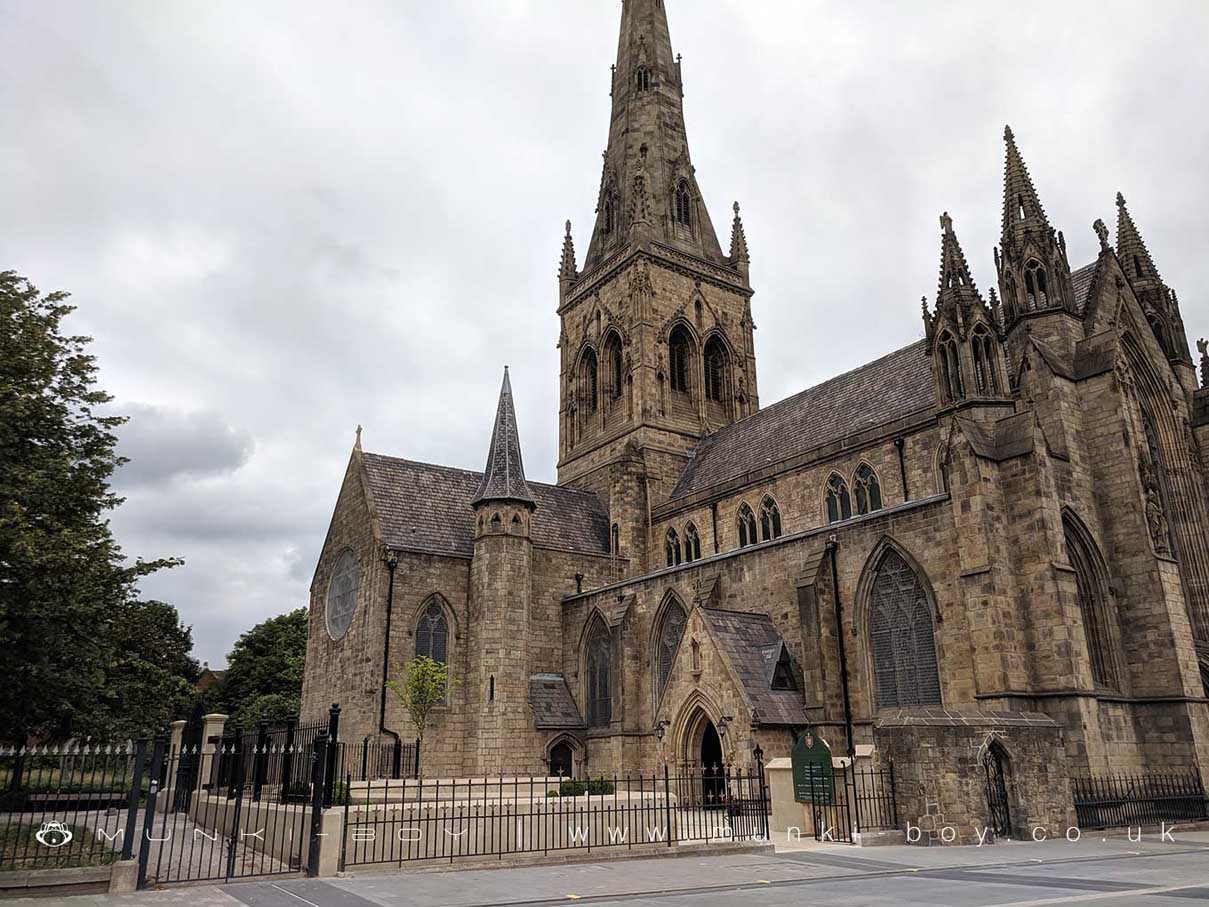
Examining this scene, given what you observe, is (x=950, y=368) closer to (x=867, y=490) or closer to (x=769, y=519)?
(x=867, y=490)

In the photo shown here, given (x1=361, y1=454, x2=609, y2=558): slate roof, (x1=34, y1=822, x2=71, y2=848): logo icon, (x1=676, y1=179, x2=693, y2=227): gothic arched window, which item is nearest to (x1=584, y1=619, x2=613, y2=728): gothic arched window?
(x1=361, y1=454, x2=609, y2=558): slate roof

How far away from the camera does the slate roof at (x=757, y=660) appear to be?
22.5 meters

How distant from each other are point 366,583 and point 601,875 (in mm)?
21071

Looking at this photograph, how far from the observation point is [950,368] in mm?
24578

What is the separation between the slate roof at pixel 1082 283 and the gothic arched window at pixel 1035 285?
126cm

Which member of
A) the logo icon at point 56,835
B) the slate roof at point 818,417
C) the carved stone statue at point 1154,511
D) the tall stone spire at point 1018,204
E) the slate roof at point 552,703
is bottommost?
the logo icon at point 56,835

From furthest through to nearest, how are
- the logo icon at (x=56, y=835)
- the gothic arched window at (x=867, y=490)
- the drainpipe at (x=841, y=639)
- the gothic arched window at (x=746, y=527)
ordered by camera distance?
the gothic arched window at (x=746, y=527)
the gothic arched window at (x=867, y=490)
the drainpipe at (x=841, y=639)
the logo icon at (x=56, y=835)

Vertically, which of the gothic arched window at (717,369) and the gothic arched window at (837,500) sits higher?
the gothic arched window at (717,369)

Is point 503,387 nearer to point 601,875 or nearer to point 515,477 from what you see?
point 515,477

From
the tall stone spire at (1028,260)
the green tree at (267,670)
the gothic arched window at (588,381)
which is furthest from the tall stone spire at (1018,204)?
the green tree at (267,670)

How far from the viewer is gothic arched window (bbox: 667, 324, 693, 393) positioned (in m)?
44.9

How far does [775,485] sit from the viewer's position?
3362 centimetres

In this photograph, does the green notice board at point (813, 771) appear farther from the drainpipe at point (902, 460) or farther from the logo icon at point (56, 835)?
the logo icon at point (56, 835)

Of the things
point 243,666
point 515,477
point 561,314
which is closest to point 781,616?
point 515,477
